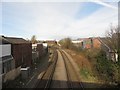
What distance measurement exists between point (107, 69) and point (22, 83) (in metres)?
→ 7.78

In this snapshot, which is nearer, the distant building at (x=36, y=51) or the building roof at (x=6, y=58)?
the building roof at (x=6, y=58)

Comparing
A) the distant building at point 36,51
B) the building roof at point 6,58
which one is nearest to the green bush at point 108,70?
the building roof at point 6,58

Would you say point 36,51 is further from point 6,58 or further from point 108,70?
point 108,70

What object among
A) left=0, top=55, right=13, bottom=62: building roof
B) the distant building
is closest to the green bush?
left=0, top=55, right=13, bottom=62: building roof

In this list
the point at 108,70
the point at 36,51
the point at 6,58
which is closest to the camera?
the point at 6,58

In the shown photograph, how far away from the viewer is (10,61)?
1745 cm

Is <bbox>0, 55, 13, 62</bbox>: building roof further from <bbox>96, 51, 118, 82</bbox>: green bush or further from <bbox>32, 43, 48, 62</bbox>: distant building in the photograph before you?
<bbox>32, 43, 48, 62</bbox>: distant building

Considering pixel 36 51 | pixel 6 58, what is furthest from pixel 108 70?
pixel 36 51

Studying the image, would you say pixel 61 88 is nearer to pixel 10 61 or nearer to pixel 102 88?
pixel 102 88

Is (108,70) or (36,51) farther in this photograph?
(36,51)

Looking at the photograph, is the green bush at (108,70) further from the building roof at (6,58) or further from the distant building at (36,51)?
the distant building at (36,51)

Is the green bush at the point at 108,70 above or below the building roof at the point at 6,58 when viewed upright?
below

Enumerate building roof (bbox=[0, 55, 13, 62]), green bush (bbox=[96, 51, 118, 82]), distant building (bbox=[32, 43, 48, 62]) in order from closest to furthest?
1. building roof (bbox=[0, 55, 13, 62])
2. green bush (bbox=[96, 51, 118, 82])
3. distant building (bbox=[32, 43, 48, 62])

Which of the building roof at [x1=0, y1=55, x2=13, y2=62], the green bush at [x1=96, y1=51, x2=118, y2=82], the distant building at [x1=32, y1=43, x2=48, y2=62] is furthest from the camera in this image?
the distant building at [x1=32, y1=43, x2=48, y2=62]
